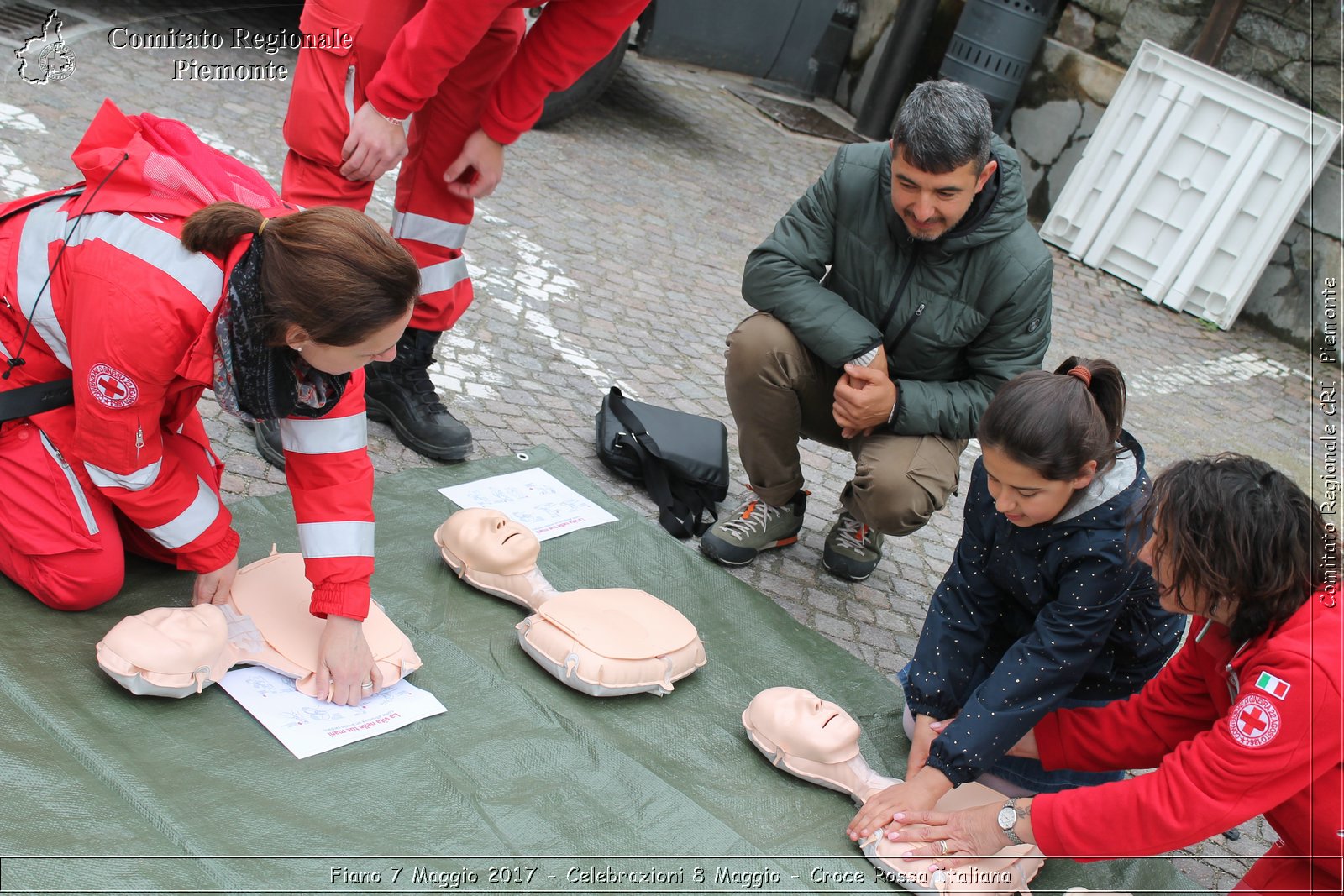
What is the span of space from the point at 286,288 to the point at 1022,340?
1.80 metres

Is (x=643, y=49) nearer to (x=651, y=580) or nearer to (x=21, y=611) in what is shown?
(x=651, y=580)

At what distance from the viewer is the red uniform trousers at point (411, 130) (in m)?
2.62

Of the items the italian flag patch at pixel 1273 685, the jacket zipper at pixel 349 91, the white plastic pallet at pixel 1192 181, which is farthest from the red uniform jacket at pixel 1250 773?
the white plastic pallet at pixel 1192 181

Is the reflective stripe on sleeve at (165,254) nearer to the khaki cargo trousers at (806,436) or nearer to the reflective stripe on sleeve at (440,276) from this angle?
the reflective stripe on sleeve at (440,276)

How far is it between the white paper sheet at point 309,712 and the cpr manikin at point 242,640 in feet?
0.07

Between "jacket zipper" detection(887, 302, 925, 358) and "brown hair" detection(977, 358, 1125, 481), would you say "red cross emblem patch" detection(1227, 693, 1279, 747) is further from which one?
"jacket zipper" detection(887, 302, 925, 358)

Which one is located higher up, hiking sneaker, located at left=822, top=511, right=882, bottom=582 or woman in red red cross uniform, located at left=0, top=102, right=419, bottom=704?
woman in red red cross uniform, located at left=0, top=102, right=419, bottom=704

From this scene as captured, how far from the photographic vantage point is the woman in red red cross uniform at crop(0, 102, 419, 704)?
5.67 feet

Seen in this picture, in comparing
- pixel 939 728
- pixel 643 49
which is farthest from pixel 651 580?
pixel 643 49

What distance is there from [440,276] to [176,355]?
1229mm

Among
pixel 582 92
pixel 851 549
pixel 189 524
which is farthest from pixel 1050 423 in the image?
pixel 582 92

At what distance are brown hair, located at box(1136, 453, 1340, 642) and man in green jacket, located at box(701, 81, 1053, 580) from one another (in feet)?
3.41

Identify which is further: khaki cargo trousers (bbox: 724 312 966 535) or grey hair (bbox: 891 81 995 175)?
khaki cargo trousers (bbox: 724 312 966 535)

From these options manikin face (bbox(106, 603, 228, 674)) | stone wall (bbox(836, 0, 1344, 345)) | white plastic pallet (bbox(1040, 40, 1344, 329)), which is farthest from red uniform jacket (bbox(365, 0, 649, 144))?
stone wall (bbox(836, 0, 1344, 345))
